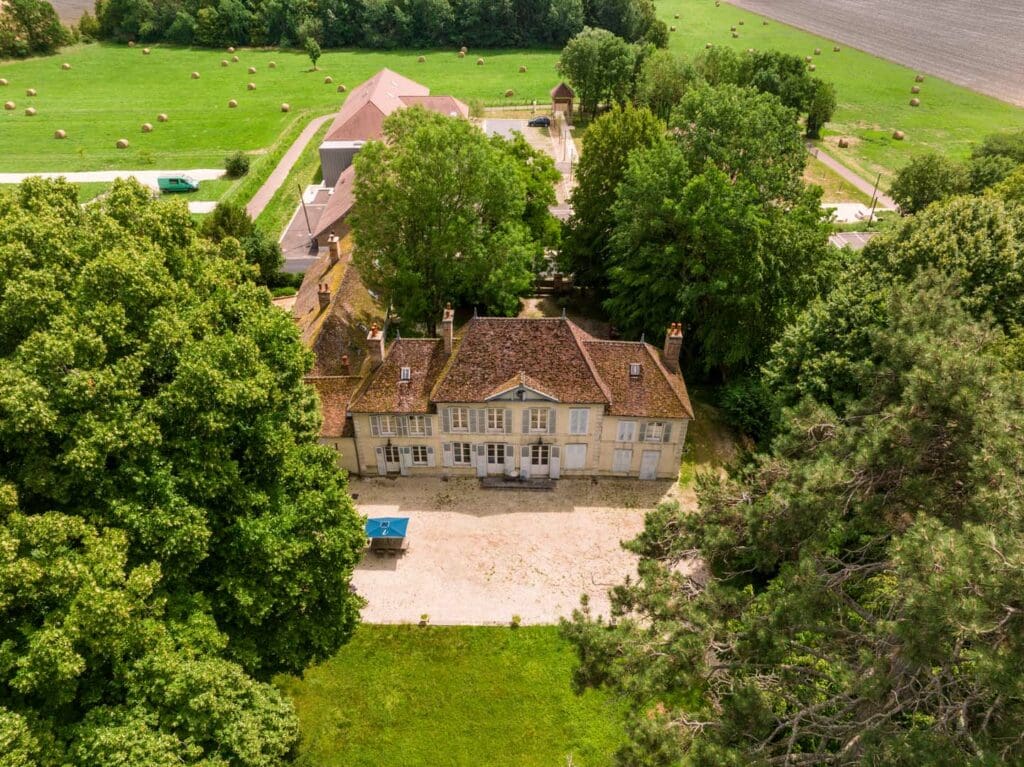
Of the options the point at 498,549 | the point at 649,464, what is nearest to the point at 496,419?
the point at 498,549

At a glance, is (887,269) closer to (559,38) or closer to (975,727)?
(975,727)

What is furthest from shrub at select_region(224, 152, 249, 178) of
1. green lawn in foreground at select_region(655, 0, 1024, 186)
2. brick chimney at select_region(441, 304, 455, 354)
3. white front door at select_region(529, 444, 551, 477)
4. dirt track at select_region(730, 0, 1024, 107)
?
dirt track at select_region(730, 0, 1024, 107)

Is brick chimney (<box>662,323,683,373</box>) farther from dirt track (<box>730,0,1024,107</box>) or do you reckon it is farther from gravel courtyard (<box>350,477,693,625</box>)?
dirt track (<box>730,0,1024,107</box>)

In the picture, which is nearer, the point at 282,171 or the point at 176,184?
the point at 176,184

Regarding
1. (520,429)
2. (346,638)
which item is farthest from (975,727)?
(520,429)

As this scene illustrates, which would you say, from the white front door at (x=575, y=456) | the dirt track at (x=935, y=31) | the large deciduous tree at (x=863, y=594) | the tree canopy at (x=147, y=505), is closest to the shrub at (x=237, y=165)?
the tree canopy at (x=147, y=505)

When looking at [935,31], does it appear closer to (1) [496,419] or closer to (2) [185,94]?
(2) [185,94]

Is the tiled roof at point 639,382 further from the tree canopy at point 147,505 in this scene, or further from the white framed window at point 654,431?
the tree canopy at point 147,505

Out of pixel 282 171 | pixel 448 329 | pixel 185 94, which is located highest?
pixel 448 329
